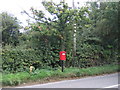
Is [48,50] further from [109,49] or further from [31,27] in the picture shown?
[109,49]

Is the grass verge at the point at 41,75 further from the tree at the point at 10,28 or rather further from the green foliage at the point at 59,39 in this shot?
the tree at the point at 10,28

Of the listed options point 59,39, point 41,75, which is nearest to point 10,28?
point 59,39

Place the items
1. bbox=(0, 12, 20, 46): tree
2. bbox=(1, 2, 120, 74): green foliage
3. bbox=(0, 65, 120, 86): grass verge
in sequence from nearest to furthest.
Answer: bbox=(0, 65, 120, 86): grass verge
bbox=(1, 2, 120, 74): green foliage
bbox=(0, 12, 20, 46): tree

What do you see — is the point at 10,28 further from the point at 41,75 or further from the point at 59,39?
the point at 41,75

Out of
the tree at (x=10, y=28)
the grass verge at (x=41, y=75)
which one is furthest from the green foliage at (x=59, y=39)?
the tree at (x=10, y=28)

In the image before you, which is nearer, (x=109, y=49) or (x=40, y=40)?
(x=40, y=40)

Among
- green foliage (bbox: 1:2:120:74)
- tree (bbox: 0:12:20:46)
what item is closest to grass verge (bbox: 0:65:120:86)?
green foliage (bbox: 1:2:120:74)

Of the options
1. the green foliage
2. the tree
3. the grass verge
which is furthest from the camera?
the tree

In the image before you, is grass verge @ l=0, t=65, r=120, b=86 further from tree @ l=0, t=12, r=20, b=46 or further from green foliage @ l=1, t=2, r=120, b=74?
tree @ l=0, t=12, r=20, b=46

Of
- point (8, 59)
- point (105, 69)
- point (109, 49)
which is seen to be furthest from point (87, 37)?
point (8, 59)

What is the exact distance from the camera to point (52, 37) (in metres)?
11.9

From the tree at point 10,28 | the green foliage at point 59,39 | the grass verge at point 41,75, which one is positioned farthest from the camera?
the tree at point 10,28

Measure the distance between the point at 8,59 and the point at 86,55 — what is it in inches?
234

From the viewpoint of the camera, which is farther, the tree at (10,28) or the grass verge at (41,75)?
the tree at (10,28)
